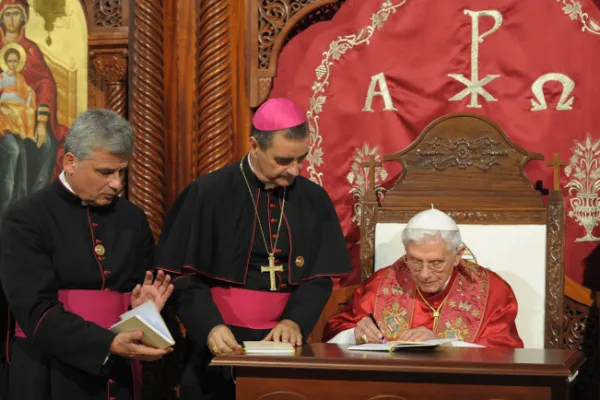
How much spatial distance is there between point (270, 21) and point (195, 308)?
2.57m

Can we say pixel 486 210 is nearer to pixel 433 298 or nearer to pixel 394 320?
pixel 433 298

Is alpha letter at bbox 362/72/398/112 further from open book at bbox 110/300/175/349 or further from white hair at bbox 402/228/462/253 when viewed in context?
open book at bbox 110/300/175/349

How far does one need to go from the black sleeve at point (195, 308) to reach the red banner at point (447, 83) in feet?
6.36

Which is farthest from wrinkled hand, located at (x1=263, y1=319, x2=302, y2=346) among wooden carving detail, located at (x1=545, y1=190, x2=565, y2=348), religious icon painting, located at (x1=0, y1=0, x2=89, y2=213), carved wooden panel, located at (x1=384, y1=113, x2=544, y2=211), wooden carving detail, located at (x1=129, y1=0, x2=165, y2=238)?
religious icon painting, located at (x1=0, y1=0, x2=89, y2=213)

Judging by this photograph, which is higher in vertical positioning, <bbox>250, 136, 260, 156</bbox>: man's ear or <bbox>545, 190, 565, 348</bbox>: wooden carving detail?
<bbox>250, 136, 260, 156</bbox>: man's ear

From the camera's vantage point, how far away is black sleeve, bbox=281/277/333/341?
161 inches

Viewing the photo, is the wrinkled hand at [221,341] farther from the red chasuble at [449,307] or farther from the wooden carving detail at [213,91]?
the wooden carving detail at [213,91]

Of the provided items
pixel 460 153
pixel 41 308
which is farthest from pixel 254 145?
pixel 460 153

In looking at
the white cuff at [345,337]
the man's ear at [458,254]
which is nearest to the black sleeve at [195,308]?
the white cuff at [345,337]

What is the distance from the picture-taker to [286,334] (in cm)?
394

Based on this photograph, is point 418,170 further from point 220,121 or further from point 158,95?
point 158,95

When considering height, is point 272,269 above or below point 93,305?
above

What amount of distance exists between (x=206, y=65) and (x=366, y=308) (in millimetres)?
2070

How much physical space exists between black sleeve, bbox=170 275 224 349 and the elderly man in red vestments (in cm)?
72
